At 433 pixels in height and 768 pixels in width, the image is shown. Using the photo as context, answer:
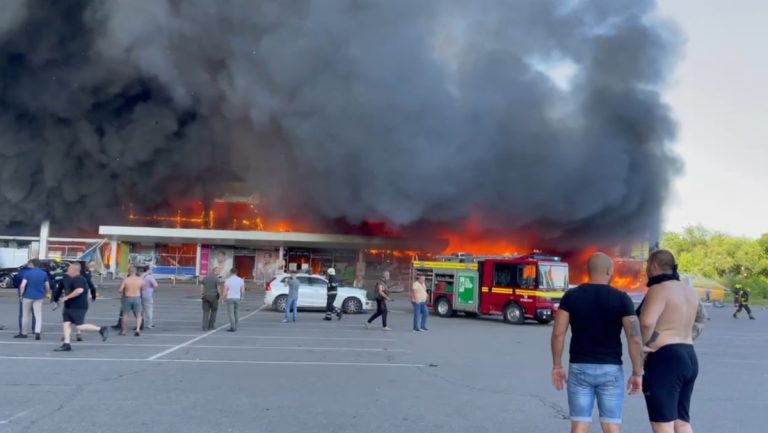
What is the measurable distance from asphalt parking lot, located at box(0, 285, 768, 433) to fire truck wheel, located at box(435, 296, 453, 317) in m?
5.75

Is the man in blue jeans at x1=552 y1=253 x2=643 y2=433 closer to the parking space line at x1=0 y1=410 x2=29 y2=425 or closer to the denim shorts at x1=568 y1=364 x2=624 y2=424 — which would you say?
the denim shorts at x1=568 y1=364 x2=624 y2=424

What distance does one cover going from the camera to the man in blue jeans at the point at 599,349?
4371 mm

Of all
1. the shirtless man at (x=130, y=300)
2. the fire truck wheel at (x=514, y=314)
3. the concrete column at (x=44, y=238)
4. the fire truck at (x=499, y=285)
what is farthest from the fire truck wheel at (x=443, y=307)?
the concrete column at (x=44, y=238)

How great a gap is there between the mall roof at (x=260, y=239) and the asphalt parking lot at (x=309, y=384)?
22547mm

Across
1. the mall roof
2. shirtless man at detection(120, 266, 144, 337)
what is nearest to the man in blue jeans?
shirtless man at detection(120, 266, 144, 337)

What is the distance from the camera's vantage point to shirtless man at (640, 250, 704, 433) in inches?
173

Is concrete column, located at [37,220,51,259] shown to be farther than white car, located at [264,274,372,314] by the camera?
Yes

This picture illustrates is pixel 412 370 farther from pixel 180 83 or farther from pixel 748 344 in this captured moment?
pixel 180 83

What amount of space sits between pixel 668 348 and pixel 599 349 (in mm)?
466

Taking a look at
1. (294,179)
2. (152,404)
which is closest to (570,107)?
(294,179)

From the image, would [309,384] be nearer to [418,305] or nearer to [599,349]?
[599,349]

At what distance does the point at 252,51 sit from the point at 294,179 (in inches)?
285

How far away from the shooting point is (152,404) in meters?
6.58

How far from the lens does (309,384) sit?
7859mm
